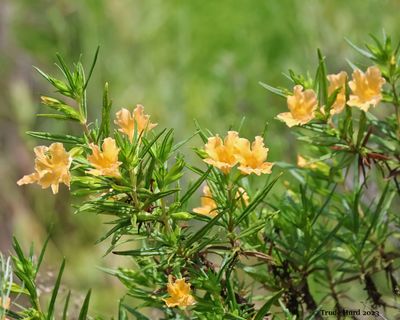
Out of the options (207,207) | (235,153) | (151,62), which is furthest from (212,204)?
(151,62)

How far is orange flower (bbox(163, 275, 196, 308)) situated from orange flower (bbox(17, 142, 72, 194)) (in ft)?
0.48

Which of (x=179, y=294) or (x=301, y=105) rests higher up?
(x=301, y=105)

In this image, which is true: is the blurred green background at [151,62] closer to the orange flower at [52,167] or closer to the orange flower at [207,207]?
the orange flower at [207,207]

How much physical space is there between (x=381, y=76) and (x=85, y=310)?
410 mm

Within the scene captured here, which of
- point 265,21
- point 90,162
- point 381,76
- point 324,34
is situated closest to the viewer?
point 90,162

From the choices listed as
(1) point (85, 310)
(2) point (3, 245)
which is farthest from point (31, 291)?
(2) point (3, 245)

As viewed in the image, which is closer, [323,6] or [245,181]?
[245,181]

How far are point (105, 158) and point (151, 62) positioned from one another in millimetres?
2484

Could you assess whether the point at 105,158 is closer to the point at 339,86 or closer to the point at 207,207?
the point at 207,207

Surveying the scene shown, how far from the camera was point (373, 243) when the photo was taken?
0.96 metres

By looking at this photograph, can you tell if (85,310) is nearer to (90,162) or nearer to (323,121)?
(90,162)

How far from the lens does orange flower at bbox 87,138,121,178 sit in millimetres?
712

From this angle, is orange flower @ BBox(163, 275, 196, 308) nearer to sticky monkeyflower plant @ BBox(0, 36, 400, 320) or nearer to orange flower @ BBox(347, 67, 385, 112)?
sticky monkeyflower plant @ BBox(0, 36, 400, 320)

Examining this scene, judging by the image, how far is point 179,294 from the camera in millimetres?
754
